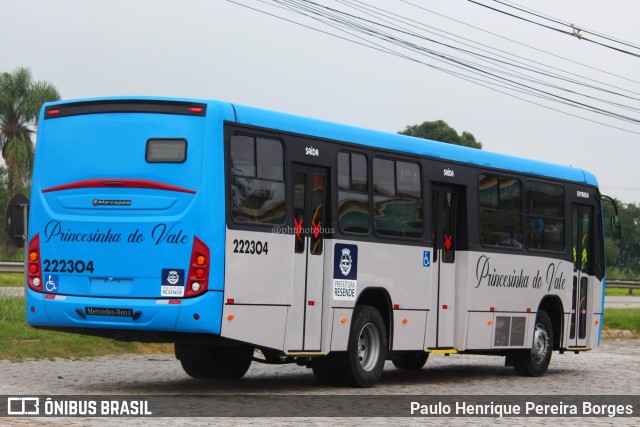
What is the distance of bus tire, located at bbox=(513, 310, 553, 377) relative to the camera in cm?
2011

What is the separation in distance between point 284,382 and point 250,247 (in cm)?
336

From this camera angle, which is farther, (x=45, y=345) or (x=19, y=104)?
(x=19, y=104)

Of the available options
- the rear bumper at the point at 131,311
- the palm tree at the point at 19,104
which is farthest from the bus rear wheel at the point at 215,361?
the palm tree at the point at 19,104

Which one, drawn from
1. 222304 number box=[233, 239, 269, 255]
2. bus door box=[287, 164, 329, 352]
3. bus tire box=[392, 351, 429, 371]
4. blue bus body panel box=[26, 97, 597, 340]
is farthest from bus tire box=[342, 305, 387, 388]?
bus tire box=[392, 351, 429, 371]

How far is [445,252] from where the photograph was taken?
18.2m

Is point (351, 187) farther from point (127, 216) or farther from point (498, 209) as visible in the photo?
point (498, 209)

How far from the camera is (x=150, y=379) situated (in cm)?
1667

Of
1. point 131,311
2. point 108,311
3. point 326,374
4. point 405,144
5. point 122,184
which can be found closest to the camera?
point 131,311

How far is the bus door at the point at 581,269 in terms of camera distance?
21484 mm

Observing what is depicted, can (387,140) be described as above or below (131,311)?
above

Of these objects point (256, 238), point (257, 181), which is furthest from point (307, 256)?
point (257, 181)

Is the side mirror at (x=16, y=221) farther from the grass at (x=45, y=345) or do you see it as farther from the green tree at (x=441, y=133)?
the green tree at (x=441, y=133)

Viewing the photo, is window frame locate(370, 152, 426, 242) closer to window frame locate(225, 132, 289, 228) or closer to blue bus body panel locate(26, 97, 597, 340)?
window frame locate(225, 132, 289, 228)

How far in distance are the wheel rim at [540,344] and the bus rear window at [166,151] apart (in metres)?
8.39
